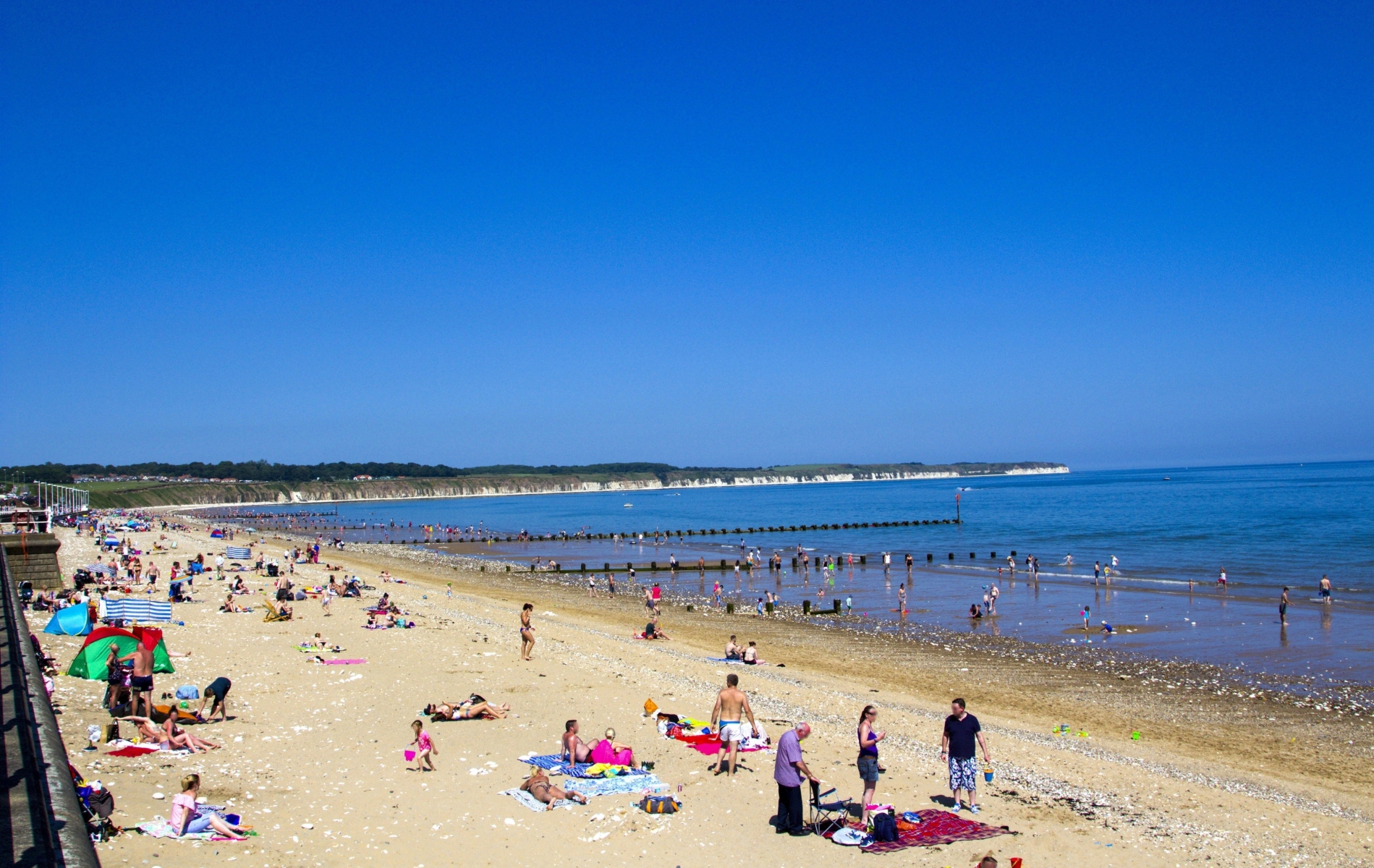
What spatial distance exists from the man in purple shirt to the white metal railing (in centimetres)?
8468

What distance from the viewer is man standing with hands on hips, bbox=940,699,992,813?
10.2 meters

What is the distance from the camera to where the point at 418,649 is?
1961cm

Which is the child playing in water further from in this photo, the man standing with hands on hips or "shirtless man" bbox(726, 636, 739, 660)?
"shirtless man" bbox(726, 636, 739, 660)

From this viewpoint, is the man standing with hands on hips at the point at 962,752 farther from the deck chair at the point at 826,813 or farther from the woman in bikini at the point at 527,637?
the woman in bikini at the point at 527,637

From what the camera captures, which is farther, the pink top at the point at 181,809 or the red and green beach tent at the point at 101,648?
the red and green beach tent at the point at 101,648

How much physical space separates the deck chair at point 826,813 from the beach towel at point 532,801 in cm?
282

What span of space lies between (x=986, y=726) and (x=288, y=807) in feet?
37.3

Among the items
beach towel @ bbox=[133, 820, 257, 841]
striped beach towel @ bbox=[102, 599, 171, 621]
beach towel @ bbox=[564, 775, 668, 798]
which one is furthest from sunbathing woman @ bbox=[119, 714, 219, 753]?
striped beach towel @ bbox=[102, 599, 171, 621]

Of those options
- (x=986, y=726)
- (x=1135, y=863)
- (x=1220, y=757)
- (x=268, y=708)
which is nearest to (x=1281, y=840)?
(x=1135, y=863)

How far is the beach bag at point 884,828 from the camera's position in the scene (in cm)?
948

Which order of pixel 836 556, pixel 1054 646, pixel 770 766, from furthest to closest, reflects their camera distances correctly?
pixel 836 556
pixel 1054 646
pixel 770 766

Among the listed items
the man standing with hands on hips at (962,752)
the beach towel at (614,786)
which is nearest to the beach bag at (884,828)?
the man standing with hands on hips at (962,752)

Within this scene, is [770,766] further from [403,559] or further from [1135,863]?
[403,559]

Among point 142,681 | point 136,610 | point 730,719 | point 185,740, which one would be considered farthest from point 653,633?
point 185,740
